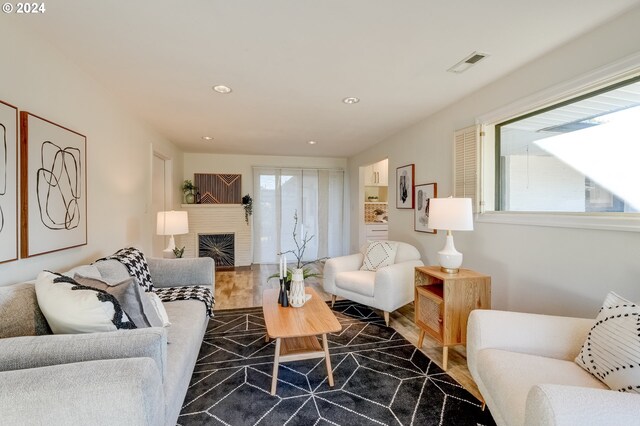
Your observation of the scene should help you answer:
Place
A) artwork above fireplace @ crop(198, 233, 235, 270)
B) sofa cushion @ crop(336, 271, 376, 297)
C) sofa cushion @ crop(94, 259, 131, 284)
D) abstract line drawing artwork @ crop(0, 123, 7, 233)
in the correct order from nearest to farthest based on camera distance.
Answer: abstract line drawing artwork @ crop(0, 123, 7, 233) < sofa cushion @ crop(94, 259, 131, 284) < sofa cushion @ crop(336, 271, 376, 297) < artwork above fireplace @ crop(198, 233, 235, 270)

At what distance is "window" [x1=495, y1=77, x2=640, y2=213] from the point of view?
1.69 m

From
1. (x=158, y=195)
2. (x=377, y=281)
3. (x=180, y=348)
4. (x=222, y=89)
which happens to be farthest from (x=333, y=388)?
(x=158, y=195)

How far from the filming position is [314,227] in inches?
243

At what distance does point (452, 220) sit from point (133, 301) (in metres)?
2.20

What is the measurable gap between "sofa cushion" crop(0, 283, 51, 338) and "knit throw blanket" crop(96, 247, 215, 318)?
2.75 feet

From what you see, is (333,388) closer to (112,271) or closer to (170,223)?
(112,271)

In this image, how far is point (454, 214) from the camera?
2283 millimetres

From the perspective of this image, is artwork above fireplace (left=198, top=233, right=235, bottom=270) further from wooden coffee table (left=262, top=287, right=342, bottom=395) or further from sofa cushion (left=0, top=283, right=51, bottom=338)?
sofa cushion (left=0, top=283, right=51, bottom=338)

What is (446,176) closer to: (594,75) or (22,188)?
(594,75)

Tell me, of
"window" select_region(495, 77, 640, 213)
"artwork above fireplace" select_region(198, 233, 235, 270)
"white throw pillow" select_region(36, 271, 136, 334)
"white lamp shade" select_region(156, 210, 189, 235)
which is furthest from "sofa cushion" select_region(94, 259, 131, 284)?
"artwork above fireplace" select_region(198, 233, 235, 270)

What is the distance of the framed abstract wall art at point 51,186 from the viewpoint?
166 cm

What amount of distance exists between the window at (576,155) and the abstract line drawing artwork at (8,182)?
11.3ft

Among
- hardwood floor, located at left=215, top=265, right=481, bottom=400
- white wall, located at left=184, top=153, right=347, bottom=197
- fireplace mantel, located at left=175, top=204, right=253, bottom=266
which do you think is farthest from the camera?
white wall, located at left=184, top=153, right=347, bottom=197

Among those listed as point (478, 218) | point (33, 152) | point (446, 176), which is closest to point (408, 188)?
point (446, 176)
